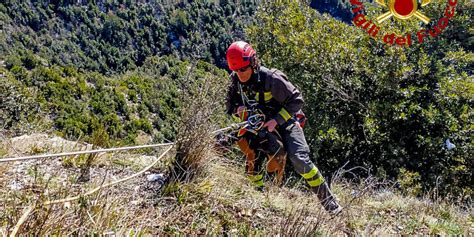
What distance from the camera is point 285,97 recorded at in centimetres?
370

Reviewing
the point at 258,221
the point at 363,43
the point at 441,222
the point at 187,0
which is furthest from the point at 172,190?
the point at 187,0

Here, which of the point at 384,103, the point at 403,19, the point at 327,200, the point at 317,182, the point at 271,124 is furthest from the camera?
the point at 403,19

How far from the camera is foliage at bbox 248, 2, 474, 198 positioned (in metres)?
8.16

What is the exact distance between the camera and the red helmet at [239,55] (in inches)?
147

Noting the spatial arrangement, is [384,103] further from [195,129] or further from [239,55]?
[195,129]

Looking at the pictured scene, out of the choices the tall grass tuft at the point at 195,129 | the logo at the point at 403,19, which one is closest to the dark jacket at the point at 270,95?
the tall grass tuft at the point at 195,129

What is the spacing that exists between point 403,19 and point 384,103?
81.5 inches

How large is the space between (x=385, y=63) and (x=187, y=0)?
111m

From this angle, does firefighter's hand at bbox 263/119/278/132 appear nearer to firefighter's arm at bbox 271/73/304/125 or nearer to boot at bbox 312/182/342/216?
firefighter's arm at bbox 271/73/304/125

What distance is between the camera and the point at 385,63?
8.88m

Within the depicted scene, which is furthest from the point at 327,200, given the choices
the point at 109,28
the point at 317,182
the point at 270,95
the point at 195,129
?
the point at 109,28

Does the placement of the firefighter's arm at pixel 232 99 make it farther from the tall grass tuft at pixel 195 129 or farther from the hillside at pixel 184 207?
the tall grass tuft at pixel 195 129

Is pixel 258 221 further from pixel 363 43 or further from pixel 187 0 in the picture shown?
pixel 187 0

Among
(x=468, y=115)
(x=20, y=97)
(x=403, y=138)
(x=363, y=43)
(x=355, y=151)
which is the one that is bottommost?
(x=20, y=97)
